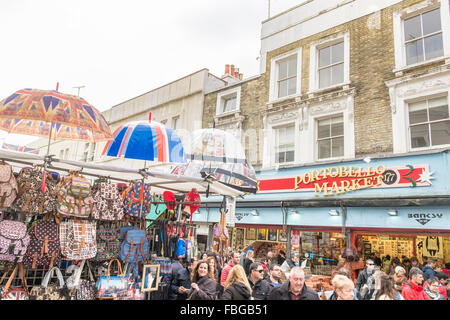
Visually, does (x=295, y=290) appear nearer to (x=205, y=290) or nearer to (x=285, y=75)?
(x=205, y=290)

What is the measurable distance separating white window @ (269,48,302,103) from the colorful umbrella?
9.65m

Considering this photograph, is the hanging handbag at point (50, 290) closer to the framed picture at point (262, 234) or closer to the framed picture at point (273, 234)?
the framed picture at point (273, 234)

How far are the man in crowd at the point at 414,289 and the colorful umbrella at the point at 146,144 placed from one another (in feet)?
15.1

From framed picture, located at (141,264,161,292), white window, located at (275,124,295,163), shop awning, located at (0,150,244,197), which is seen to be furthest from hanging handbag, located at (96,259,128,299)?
white window, located at (275,124,295,163)

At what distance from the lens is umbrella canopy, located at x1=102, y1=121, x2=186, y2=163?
17.0 feet

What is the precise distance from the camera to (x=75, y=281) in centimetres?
465

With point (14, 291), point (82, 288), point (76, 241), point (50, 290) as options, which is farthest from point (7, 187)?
point (82, 288)

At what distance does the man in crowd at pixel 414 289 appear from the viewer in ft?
17.9

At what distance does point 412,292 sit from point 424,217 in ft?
15.5

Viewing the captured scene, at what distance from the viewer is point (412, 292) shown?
5.48 metres
